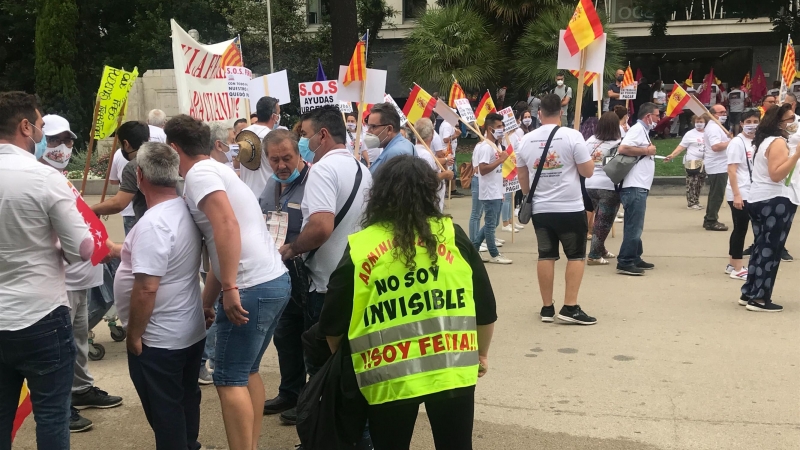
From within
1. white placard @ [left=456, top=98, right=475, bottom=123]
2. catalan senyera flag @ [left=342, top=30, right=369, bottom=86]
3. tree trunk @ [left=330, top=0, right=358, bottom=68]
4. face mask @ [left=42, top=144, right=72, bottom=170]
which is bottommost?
face mask @ [left=42, top=144, right=72, bottom=170]

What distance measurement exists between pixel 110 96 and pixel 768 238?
238 inches

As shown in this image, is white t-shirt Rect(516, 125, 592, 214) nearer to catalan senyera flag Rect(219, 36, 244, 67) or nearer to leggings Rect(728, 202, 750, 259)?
leggings Rect(728, 202, 750, 259)

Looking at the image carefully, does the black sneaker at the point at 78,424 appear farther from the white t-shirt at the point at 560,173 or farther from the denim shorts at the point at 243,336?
the white t-shirt at the point at 560,173

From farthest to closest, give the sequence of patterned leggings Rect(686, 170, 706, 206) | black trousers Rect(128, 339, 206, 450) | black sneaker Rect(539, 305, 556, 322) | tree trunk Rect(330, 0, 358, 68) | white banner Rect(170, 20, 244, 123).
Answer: tree trunk Rect(330, 0, 358, 68), patterned leggings Rect(686, 170, 706, 206), white banner Rect(170, 20, 244, 123), black sneaker Rect(539, 305, 556, 322), black trousers Rect(128, 339, 206, 450)

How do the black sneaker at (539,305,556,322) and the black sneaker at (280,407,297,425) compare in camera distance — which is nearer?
the black sneaker at (280,407,297,425)

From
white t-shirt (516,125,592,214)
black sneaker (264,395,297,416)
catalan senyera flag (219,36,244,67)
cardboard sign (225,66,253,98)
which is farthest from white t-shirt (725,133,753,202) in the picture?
catalan senyera flag (219,36,244,67)

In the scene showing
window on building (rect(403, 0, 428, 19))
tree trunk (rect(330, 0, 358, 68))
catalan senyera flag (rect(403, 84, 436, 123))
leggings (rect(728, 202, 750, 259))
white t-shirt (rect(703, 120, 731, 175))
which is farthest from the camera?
window on building (rect(403, 0, 428, 19))

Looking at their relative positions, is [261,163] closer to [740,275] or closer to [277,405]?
[277,405]

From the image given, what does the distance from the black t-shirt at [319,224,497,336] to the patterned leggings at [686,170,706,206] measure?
10933 millimetres

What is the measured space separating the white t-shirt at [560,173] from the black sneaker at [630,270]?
2.37 m

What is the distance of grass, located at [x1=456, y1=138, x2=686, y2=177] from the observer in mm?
16719

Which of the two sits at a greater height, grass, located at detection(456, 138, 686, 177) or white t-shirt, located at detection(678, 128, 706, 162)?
white t-shirt, located at detection(678, 128, 706, 162)

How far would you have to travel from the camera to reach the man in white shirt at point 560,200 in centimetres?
679

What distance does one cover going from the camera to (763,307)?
715cm
